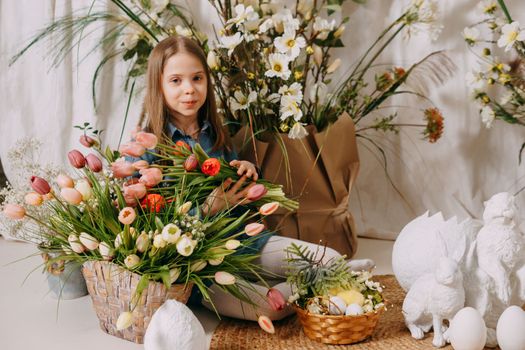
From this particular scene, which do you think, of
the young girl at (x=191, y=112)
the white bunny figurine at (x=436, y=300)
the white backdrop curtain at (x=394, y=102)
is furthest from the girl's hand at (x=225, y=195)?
the white backdrop curtain at (x=394, y=102)

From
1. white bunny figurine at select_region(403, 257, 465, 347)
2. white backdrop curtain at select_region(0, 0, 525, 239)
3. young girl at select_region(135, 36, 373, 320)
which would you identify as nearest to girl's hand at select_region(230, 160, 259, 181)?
young girl at select_region(135, 36, 373, 320)

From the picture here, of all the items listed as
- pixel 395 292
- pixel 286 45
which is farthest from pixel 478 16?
pixel 395 292

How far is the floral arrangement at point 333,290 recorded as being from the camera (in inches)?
56.5

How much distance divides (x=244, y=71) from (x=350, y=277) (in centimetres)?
67

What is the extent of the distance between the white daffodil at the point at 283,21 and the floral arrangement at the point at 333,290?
0.62 meters

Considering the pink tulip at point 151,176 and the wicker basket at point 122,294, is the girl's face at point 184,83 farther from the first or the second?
the wicker basket at point 122,294

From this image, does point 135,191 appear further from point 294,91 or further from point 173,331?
point 294,91

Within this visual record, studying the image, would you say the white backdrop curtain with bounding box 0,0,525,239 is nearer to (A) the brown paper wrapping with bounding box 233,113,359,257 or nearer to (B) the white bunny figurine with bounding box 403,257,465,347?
(A) the brown paper wrapping with bounding box 233,113,359,257

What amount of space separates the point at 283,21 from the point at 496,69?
2.28 ft

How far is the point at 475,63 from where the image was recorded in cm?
228

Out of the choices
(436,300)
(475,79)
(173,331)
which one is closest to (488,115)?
(475,79)

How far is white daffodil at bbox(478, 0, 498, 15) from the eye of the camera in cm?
208

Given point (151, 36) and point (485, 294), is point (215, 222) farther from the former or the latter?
point (151, 36)

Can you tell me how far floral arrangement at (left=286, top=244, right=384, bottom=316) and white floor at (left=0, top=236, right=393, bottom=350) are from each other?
24cm
